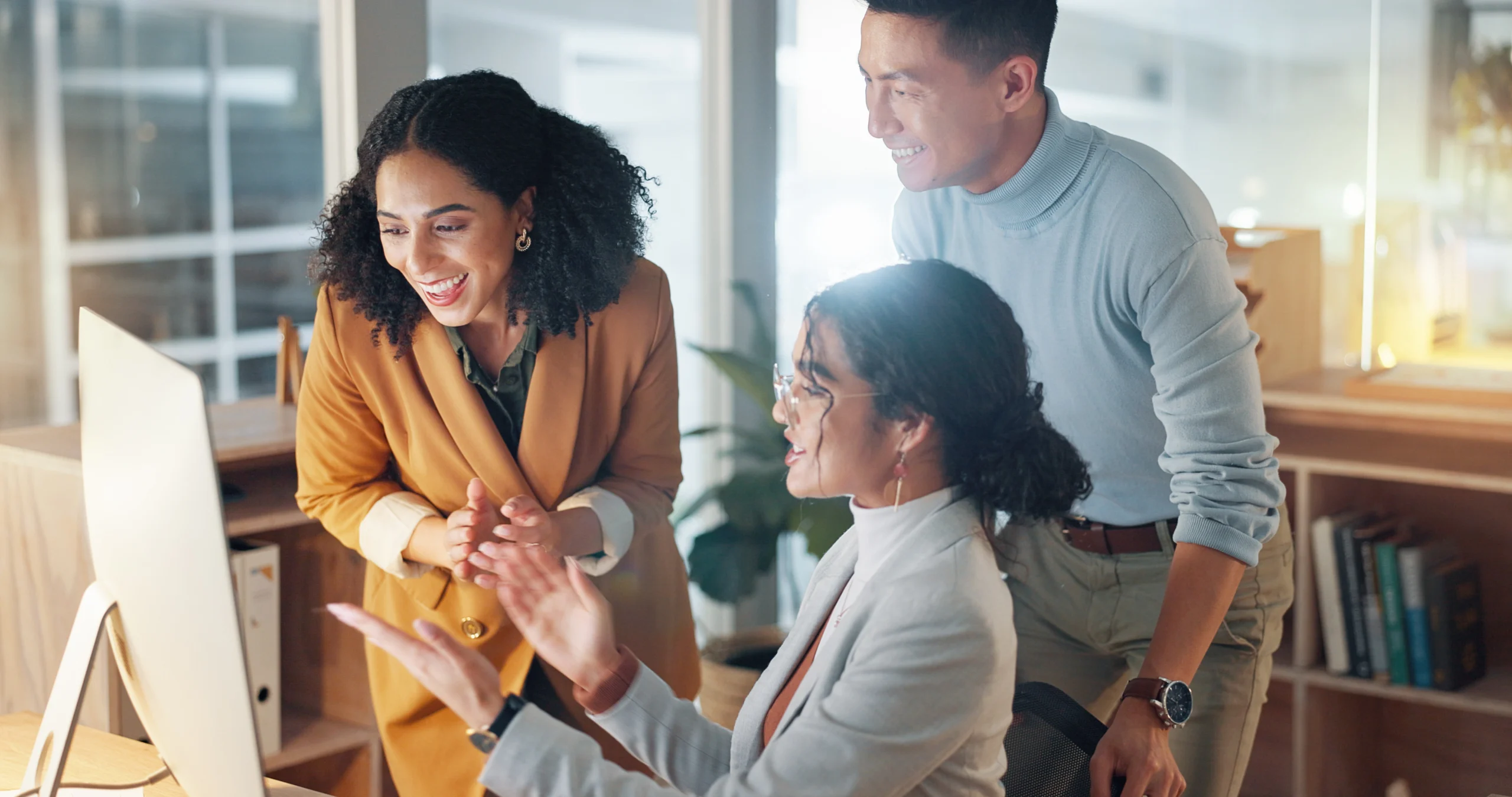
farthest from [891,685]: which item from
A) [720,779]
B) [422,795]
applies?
[422,795]

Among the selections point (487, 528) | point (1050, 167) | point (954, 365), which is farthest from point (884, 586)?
→ point (1050, 167)

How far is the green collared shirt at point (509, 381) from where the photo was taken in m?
1.71

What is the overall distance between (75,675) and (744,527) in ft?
7.06

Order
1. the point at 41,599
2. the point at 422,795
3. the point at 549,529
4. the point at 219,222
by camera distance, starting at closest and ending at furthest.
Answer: the point at 549,529
the point at 422,795
the point at 41,599
the point at 219,222

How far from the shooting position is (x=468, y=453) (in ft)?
5.60

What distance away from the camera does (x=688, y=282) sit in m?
3.70

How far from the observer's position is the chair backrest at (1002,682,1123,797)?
1402 millimetres

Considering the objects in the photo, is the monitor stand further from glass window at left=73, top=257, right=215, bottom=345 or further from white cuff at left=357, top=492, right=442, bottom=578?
glass window at left=73, top=257, right=215, bottom=345

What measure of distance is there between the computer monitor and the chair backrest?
2.49 feet

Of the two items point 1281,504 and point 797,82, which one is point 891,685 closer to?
point 1281,504

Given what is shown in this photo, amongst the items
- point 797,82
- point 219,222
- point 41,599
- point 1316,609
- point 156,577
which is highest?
point 797,82

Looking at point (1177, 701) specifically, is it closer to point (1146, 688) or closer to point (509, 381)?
point (1146, 688)

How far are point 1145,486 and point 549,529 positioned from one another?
740 mm

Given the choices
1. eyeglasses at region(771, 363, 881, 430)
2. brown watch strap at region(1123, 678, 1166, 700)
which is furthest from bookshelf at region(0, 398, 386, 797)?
brown watch strap at region(1123, 678, 1166, 700)
